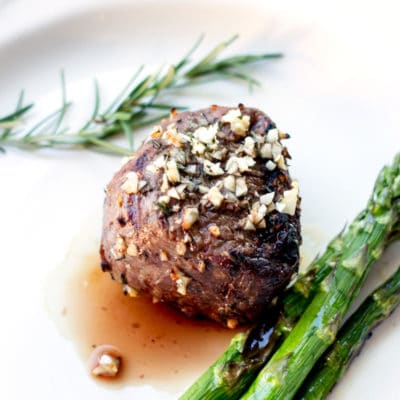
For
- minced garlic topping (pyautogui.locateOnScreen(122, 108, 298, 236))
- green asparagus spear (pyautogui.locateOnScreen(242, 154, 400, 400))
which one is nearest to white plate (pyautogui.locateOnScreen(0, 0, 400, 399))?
green asparagus spear (pyautogui.locateOnScreen(242, 154, 400, 400))

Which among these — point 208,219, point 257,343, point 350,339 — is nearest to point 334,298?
point 350,339

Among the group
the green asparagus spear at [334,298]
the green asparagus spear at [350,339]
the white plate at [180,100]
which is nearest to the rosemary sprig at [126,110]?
the white plate at [180,100]

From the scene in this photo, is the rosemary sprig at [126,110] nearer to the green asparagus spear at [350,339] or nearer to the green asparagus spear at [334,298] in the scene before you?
the green asparagus spear at [334,298]

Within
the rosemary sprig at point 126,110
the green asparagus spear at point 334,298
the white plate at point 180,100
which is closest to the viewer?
the green asparagus spear at point 334,298

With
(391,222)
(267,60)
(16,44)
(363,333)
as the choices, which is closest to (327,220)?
(391,222)

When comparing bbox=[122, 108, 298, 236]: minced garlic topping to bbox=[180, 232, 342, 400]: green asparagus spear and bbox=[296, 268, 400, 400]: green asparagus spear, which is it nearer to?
bbox=[180, 232, 342, 400]: green asparagus spear

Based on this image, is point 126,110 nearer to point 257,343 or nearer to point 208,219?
point 208,219

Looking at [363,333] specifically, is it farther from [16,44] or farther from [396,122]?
[16,44]
